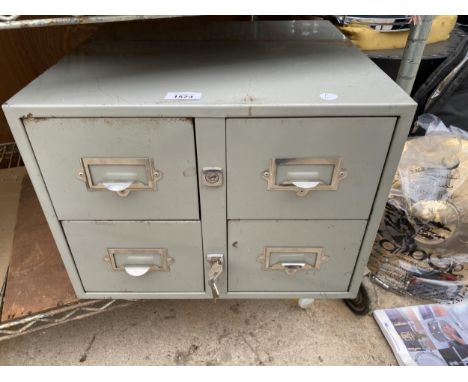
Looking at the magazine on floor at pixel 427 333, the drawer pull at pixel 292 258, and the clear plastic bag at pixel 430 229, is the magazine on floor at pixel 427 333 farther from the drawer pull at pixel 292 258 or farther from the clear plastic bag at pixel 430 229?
the drawer pull at pixel 292 258

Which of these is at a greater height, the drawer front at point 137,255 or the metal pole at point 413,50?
the metal pole at point 413,50

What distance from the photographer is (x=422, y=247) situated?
98 centimetres

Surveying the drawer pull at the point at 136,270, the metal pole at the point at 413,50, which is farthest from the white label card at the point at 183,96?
the metal pole at the point at 413,50

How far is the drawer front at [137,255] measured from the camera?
630 millimetres

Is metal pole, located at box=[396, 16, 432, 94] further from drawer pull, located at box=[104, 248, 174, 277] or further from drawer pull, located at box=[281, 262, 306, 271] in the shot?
drawer pull, located at box=[104, 248, 174, 277]

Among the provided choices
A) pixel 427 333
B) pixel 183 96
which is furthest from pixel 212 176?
pixel 427 333

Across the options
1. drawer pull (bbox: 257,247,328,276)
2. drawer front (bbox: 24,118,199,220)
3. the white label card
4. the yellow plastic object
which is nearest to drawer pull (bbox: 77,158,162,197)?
drawer front (bbox: 24,118,199,220)

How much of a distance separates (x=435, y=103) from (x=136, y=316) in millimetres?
1199

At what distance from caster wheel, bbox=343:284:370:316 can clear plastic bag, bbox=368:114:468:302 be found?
132 millimetres

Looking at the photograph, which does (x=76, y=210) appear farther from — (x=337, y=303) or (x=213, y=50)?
(x=337, y=303)

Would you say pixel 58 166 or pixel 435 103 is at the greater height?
pixel 58 166

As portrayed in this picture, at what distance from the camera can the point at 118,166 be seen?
1.81 feet

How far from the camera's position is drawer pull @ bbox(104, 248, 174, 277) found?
2.17 ft

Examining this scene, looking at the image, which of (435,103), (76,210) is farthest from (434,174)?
(76,210)
